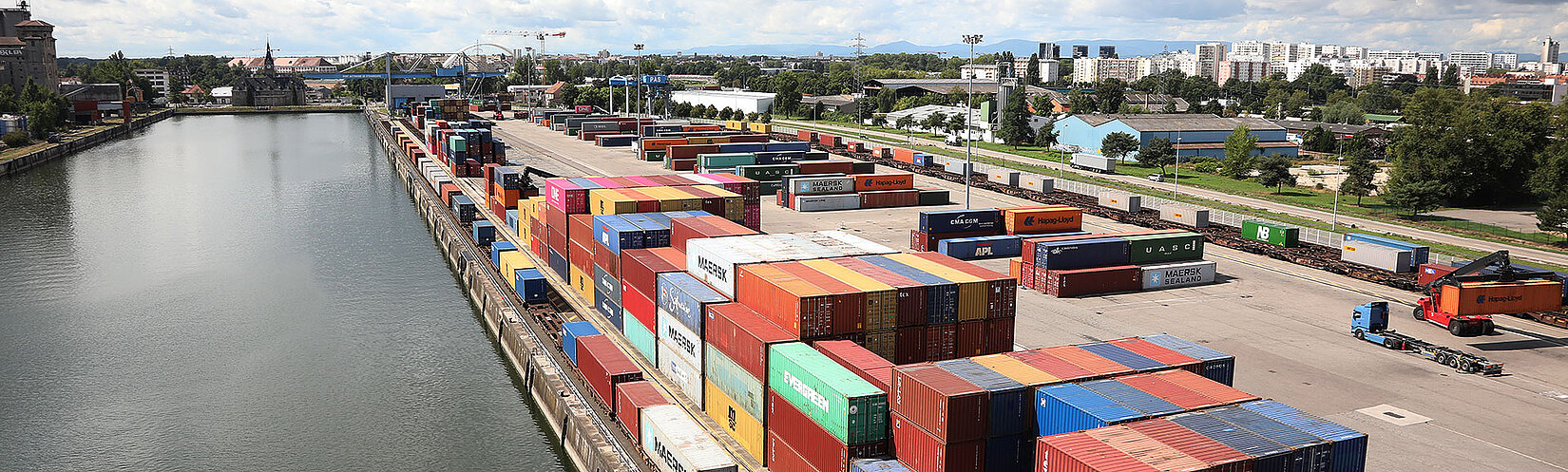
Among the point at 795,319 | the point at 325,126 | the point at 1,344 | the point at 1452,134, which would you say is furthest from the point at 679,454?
the point at 325,126

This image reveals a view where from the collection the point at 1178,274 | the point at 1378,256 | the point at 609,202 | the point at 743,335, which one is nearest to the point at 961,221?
the point at 1178,274

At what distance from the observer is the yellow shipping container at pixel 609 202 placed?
44.0 meters

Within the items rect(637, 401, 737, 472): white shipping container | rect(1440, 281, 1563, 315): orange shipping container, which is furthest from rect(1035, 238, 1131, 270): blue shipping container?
rect(637, 401, 737, 472): white shipping container

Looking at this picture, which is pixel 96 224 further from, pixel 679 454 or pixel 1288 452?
A: pixel 1288 452

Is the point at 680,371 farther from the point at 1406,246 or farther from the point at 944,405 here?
the point at 1406,246

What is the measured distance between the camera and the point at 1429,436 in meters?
26.5

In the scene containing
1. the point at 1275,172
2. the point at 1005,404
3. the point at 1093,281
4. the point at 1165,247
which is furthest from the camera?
the point at 1275,172

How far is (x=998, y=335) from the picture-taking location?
91.6ft

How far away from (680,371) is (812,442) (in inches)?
342

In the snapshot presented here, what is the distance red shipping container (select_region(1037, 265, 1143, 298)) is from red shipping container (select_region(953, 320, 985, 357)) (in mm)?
16119

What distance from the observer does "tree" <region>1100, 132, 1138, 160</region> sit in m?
95.7

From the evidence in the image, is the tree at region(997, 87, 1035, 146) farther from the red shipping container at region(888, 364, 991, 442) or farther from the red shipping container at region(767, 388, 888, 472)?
the red shipping container at region(888, 364, 991, 442)

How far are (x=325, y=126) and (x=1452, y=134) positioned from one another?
6294 inches

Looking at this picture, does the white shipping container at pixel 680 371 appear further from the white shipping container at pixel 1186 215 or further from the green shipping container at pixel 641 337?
the white shipping container at pixel 1186 215
